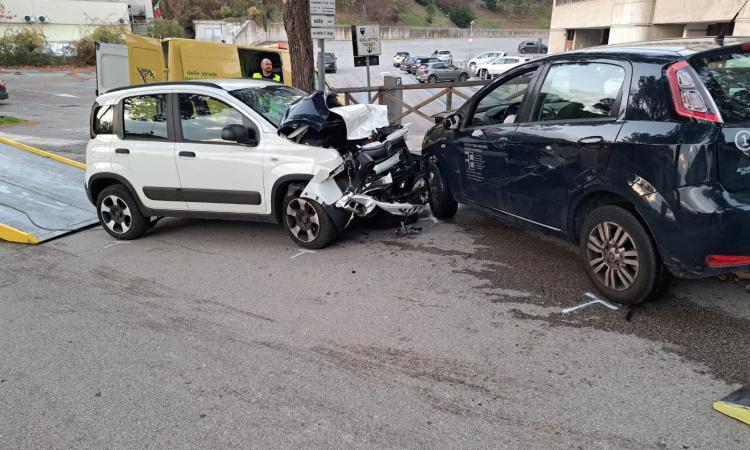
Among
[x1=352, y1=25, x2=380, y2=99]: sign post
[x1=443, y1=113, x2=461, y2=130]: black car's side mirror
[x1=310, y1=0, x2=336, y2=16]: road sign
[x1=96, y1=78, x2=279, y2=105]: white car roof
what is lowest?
[x1=443, y1=113, x2=461, y2=130]: black car's side mirror

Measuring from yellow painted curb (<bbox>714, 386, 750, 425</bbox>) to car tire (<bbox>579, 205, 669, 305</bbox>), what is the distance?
0.97 m

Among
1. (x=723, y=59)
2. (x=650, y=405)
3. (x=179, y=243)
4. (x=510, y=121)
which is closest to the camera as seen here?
(x=650, y=405)

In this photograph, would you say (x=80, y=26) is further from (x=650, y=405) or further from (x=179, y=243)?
(x=650, y=405)

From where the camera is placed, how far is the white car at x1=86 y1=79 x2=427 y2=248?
5750 millimetres

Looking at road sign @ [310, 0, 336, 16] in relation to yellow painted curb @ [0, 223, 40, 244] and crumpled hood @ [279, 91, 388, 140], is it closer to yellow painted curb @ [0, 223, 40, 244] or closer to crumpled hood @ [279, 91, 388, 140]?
crumpled hood @ [279, 91, 388, 140]

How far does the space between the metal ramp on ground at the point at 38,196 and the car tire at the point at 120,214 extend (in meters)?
0.82

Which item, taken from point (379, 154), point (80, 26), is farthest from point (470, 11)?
point (379, 154)

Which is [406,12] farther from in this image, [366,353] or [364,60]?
[366,353]

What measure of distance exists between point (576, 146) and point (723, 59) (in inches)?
42.6

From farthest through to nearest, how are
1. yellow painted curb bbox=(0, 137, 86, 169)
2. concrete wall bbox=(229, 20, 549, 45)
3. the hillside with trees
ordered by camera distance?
the hillside with trees
concrete wall bbox=(229, 20, 549, 45)
yellow painted curb bbox=(0, 137, 86, 169)

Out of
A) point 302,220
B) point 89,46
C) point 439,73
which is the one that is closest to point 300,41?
point 302,220

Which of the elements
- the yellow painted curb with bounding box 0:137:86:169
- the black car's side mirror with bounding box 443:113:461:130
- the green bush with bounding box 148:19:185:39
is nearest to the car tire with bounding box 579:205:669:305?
the black car's side mirror with bounding box 443:113:461:130

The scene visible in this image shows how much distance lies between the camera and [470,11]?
107375 mm

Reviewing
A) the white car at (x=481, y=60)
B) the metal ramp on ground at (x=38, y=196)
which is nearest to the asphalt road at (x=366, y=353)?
the metal ramp on ground at (x=38, y=196)
